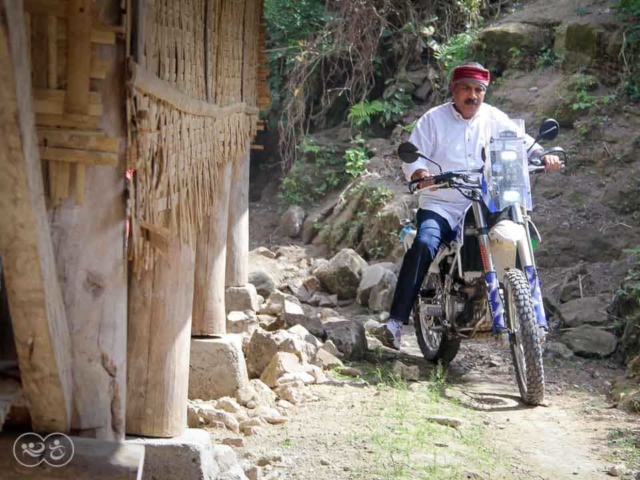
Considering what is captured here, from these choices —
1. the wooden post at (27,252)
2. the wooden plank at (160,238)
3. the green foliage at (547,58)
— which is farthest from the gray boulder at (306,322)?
the green foliage at (547,58)

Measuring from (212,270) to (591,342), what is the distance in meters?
3.23

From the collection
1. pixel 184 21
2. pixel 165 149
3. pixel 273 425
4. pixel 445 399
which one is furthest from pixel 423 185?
pixel 165 149

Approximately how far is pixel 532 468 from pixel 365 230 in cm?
744

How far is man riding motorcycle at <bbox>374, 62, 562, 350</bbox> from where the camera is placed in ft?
20.5

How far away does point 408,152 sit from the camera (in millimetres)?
5668

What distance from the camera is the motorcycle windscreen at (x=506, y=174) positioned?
18.8ft

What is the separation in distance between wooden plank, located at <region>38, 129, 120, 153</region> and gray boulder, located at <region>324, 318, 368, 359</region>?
423 centimetres

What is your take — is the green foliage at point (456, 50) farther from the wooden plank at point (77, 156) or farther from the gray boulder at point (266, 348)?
the wooden plank at point (77, 156)

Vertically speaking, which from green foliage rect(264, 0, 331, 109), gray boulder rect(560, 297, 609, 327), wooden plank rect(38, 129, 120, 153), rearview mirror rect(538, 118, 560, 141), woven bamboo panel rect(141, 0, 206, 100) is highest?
green foliage rect(264, 0, 331, 109)

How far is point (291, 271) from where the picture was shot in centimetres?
1141

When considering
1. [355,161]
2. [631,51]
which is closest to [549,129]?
[631,51]

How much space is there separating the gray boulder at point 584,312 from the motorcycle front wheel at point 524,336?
7.20ft

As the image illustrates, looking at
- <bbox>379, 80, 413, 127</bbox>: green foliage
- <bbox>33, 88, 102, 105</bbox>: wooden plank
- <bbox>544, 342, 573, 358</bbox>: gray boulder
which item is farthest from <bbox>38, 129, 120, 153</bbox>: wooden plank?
<bbox>379, 80, 413, 127</bbox>: green foliage

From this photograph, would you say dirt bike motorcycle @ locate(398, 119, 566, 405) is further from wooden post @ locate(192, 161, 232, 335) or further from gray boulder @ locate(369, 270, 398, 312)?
A: gray boulder @ locate(369, 270, 398, 312)
